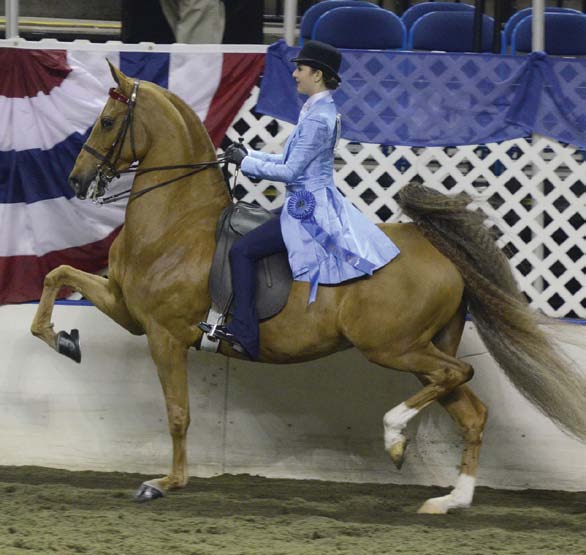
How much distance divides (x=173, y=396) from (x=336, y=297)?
1003 millimetres

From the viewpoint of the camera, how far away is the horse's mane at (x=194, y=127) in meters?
6.08

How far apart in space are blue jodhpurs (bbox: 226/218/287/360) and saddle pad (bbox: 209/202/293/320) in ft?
0.18

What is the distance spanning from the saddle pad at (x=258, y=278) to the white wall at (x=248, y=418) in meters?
0.97

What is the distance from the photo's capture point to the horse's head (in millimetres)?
5984

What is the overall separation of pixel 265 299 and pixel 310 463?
1340 mm

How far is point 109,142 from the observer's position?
6.01 m

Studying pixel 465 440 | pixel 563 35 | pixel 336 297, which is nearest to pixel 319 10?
pixel 563 35

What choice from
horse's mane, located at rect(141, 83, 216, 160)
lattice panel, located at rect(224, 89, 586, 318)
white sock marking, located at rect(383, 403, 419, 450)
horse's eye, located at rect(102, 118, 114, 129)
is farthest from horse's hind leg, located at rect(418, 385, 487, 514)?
horse's eye, located at rect(102, 118, 114, 129)

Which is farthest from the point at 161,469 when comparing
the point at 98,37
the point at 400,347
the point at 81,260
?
the point at 98,37

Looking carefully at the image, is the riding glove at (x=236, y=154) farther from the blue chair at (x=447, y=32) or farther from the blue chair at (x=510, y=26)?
the blue chair at (x=510, y=26)

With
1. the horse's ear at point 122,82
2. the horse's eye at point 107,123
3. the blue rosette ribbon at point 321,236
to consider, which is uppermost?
the horse's ear at point 122,82

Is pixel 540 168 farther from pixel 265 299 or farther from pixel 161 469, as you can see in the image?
pixel 161 469

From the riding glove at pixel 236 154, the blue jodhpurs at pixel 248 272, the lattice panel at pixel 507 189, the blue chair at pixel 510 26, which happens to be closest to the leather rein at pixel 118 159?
the riding glove at pixel 236 154

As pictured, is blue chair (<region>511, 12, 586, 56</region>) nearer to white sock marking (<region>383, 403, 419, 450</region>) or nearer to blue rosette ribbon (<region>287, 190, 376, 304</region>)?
blue rosette ribbon (<region>287, 190, 376, 304</region>)
